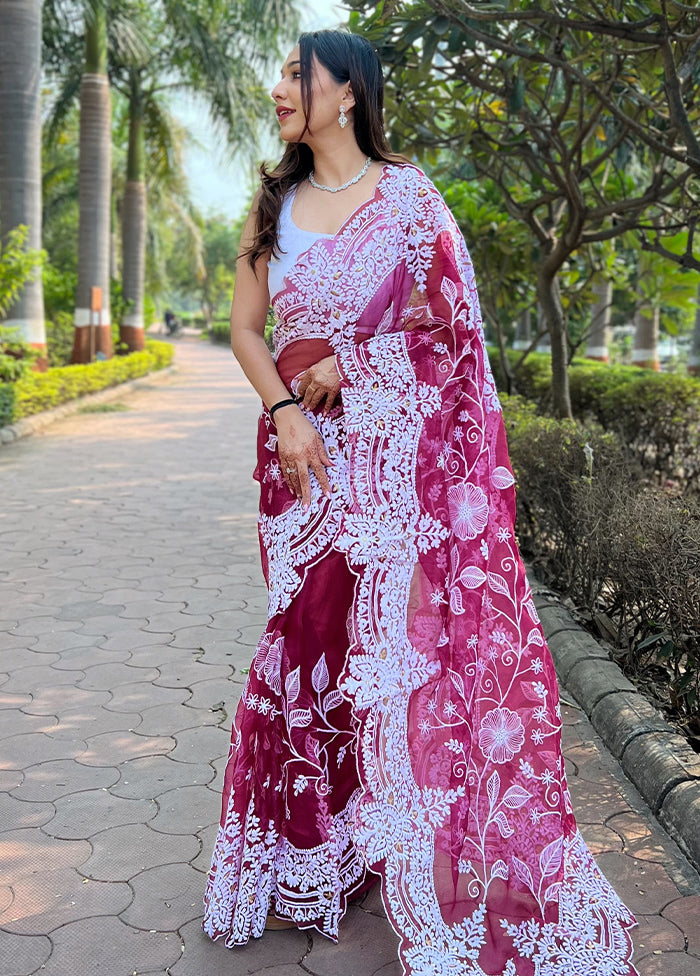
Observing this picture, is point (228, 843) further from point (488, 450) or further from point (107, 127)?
point (107, 127)

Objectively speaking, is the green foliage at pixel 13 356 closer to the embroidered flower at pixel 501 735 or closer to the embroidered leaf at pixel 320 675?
the embroidered leaf at pixel 320 675

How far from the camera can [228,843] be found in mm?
2068

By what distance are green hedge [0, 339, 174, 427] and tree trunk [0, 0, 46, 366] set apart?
2.44 ft

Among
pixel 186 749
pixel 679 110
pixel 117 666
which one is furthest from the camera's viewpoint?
pixel 679 110

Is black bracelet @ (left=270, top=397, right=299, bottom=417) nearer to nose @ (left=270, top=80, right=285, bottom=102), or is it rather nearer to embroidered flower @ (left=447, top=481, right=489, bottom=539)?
embroidered flower @ (left=447, top=481, right=489, bottom=539)

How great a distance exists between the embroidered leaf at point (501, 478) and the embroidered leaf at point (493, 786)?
0.59 m

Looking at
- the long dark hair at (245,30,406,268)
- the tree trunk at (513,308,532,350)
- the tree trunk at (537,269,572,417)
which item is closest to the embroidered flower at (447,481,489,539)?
the long dark hair at (245,30,406,268)

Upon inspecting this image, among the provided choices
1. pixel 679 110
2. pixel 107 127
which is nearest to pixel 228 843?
pixel 679 110

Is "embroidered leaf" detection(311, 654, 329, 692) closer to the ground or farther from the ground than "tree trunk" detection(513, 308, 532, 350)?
closer to the ground

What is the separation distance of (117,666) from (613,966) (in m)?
2.24

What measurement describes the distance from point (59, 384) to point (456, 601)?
417 inches

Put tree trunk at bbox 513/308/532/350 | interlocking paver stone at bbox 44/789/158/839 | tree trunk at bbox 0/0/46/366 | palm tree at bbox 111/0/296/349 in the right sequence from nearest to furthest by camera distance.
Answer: interlocking paver stone at bbox 44/789/158/839
tree trunk at bbox 0/0/46/366
palm tree at bbox 111/0/296/349
tree trunk at bbox 513/308/532/350

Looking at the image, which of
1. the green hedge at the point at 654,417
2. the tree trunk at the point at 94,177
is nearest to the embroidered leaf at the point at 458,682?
the green hedge at the point at 654,417

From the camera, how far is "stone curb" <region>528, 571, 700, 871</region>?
2.51 m
